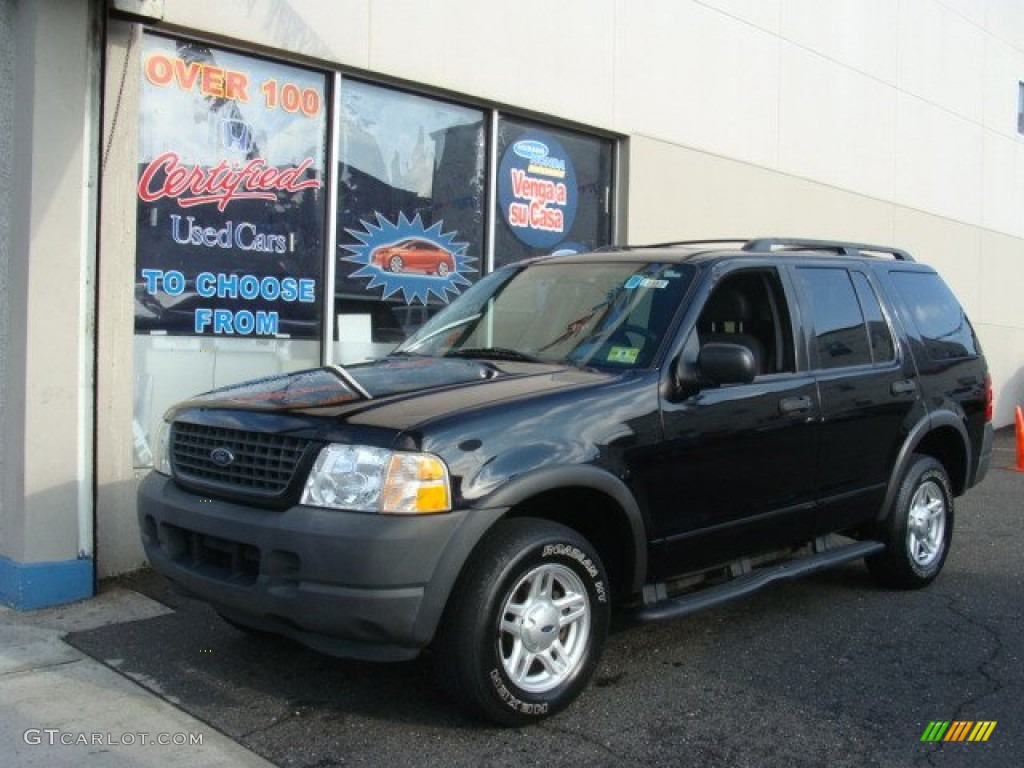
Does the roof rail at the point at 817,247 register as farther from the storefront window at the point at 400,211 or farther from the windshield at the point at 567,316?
the storefront window at the point at 400,211

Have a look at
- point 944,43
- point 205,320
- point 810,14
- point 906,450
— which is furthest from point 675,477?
point 944,43

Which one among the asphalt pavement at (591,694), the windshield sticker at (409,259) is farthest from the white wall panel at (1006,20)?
the asphalt pavement at (591,694)

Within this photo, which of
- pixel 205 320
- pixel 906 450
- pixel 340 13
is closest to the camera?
pixel 906 450

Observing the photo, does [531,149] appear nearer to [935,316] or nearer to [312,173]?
[312,173]

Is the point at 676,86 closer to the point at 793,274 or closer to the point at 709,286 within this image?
the point at 793,274

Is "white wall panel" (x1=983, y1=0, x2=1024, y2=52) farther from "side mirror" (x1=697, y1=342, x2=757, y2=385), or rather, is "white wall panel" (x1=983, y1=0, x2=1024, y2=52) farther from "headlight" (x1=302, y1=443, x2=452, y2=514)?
"headlight" (x1=302, y1=443, x2=452, y2=514)

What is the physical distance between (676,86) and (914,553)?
5805 mm

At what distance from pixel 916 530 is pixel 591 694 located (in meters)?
2.70

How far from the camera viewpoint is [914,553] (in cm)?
591

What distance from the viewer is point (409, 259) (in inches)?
314

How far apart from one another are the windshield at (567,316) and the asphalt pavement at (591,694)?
1.27 metres

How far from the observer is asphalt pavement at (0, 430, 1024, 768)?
370 cm

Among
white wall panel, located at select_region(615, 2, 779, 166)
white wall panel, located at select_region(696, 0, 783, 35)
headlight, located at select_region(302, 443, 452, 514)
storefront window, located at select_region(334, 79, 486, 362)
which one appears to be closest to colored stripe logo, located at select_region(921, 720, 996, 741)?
headlight, located at select_region(302, 443, 452, 514)

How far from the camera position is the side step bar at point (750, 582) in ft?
14.1
